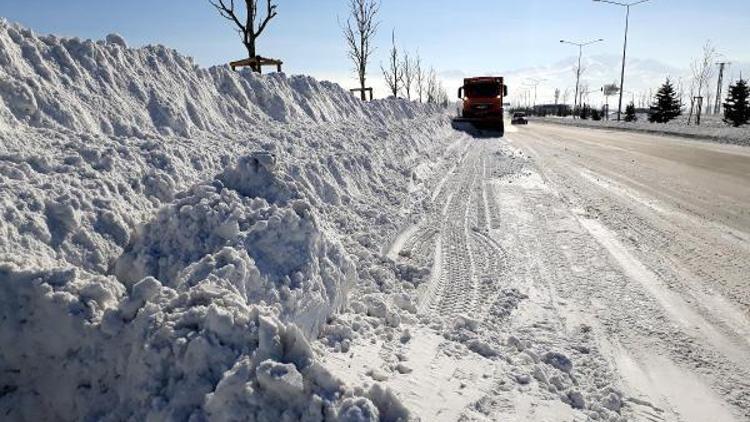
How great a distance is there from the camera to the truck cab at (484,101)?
86.1ft

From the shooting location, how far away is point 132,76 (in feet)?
22.1

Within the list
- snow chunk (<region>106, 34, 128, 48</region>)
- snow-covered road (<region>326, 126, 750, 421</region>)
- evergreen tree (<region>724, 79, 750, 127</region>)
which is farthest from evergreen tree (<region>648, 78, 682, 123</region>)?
snow chunk (<region>106, 34, 128, 48</region>)

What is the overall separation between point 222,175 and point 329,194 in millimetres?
2506

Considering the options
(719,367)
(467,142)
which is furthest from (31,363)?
(467,142)

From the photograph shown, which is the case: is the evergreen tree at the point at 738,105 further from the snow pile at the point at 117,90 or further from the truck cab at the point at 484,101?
the snow pile at the point at 117,90

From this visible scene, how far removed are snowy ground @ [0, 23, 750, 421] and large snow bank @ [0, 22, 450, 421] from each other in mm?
16

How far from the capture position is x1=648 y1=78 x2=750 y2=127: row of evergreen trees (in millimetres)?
38375

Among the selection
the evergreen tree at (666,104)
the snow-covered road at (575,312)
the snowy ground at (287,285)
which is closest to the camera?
the snowy ground at (287,285)

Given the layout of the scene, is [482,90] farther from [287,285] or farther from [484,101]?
[287,285]

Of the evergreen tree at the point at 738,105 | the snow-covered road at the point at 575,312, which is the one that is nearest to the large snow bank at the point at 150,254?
the snow-covered road at the point at 575,312

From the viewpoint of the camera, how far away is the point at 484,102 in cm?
2639

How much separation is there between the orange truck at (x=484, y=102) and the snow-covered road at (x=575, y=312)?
17152mm

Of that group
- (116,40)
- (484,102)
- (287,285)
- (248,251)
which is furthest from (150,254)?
(484,102)

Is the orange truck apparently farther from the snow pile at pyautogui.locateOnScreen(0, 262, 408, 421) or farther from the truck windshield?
the snow pile at pyautogui.locateOnScreen(0, 262, 408, 421)
